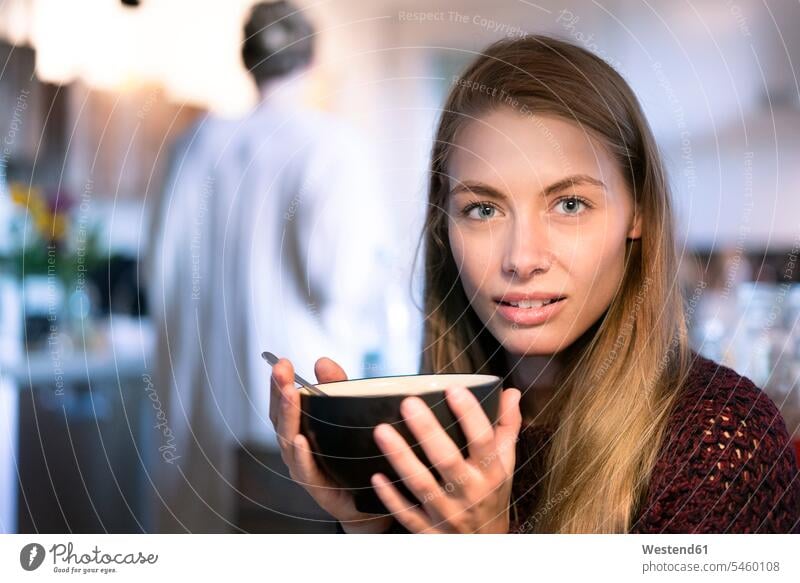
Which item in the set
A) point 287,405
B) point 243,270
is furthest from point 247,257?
point 287,405

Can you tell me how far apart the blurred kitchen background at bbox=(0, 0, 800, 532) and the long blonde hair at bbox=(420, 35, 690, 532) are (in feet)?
0.04

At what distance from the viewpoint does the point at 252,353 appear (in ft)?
1.77

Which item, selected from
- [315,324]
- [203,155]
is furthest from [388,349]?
[203,155]

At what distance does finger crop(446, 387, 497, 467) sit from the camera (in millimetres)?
395

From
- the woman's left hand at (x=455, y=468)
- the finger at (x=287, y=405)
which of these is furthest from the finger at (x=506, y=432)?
the finger at (x=287, y=405)

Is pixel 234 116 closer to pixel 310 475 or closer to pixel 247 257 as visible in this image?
pixel 247 257

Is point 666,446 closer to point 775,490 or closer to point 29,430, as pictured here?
point 775,490

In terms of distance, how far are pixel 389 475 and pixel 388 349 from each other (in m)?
0.14

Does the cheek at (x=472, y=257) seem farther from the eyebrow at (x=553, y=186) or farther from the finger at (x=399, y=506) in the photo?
the finger at (x=399, y=506)

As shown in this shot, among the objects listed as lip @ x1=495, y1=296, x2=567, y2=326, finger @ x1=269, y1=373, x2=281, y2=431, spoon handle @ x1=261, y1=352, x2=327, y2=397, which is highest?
lip @ x1=495, y1=296, x2=567, y2=326

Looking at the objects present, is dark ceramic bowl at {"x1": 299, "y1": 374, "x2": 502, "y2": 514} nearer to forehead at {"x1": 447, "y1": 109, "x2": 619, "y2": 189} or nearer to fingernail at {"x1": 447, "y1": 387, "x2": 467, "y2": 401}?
fingernail at {"x1": 447, "y1": 387, "x2": 467, "y2": 401}

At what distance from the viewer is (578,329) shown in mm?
488

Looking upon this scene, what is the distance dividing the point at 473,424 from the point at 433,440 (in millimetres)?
21
